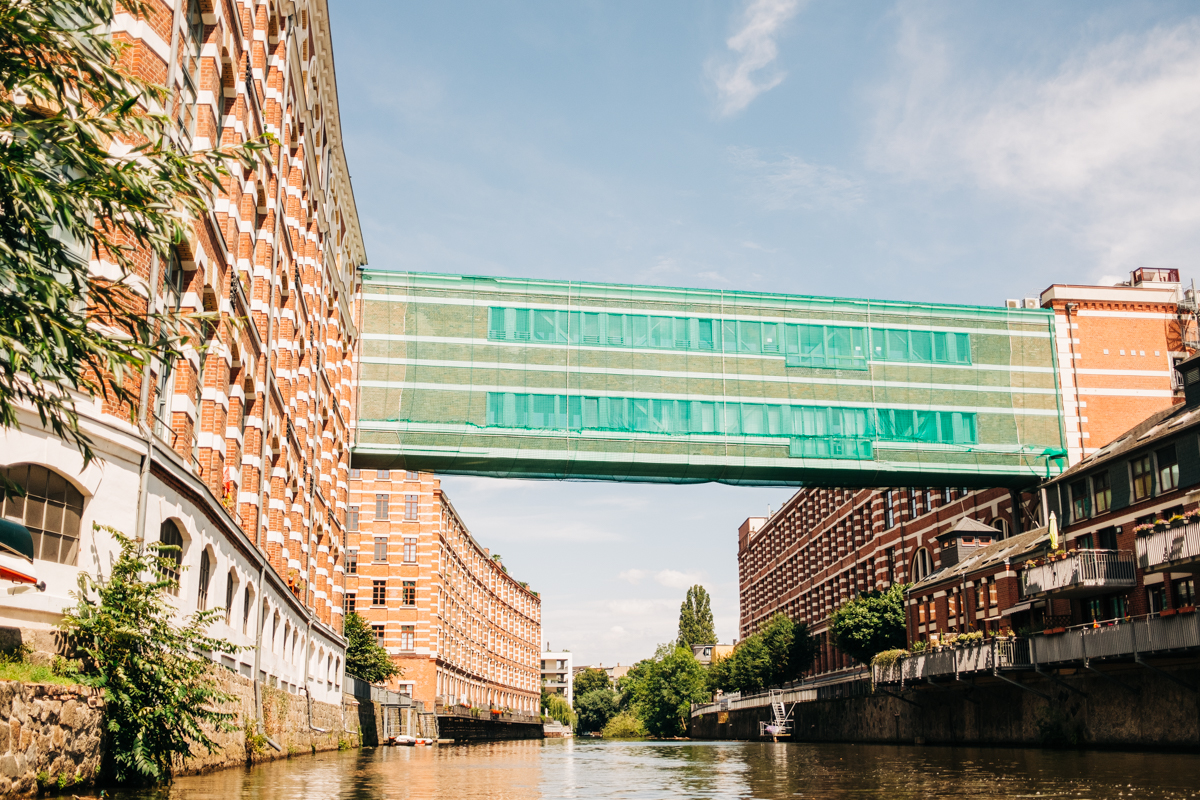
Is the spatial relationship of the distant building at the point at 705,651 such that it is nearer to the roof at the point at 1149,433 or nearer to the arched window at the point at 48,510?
the roof at the point at 1149,433

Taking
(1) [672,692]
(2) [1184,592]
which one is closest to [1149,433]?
(2) [1184,592]

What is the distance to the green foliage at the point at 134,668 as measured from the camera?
15.0 m

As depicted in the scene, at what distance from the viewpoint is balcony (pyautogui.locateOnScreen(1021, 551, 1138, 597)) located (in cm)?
3497

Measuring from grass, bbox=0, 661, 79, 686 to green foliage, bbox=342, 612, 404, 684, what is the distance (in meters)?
46.7

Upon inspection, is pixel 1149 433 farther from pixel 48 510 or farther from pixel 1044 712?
pixel 48 510

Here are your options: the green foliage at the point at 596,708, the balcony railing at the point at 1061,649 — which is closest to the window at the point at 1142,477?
the balcony railing at the point at 1061,649

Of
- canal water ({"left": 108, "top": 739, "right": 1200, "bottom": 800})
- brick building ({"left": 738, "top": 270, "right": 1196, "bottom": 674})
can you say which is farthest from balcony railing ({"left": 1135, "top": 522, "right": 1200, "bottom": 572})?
brick building ({"left": 738, "top": 270, "right": 1196, "bottom": 674})

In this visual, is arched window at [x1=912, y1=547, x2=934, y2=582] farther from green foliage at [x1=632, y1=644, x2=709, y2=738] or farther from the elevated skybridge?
green foliage at [x1=632, y1=644, x2=709, y2=738]

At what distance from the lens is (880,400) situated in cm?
4700

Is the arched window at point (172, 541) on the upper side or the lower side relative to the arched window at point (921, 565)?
lower

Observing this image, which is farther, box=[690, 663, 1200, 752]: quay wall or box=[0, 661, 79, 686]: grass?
box=[690, 663, 1200, 752]: quay wall

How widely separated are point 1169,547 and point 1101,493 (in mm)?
8431

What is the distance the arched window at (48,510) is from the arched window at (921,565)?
48.6 m

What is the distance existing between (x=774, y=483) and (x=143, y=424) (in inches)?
1312
